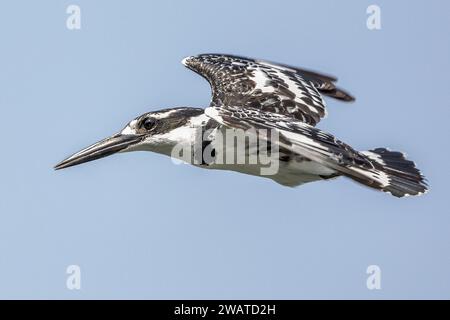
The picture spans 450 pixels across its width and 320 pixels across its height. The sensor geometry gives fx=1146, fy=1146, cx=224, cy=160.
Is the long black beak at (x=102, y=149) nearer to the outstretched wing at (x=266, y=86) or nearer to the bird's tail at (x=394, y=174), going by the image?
the outstretched wing at (x=266, y=86)

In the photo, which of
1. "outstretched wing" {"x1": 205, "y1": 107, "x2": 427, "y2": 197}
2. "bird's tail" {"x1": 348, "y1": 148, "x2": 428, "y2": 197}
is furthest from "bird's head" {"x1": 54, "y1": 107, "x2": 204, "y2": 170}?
"bird's tail" {"x1": 348, "y1": 148, "x2": 428, "y2": 197}

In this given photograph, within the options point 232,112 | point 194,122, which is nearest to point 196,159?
point 194,122

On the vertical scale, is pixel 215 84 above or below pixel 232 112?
above

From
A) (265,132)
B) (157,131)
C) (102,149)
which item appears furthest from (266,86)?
(265,132)

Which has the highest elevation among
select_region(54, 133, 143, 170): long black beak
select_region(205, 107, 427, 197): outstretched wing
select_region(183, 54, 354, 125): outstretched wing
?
select_region(183, 54, 354, 125): outstretched wing

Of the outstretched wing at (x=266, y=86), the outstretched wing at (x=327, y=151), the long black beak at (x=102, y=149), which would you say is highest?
the outstretched wing at (x=266, y=86)

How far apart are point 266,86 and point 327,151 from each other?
4.35m

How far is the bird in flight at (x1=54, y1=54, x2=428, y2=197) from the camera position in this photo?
12336mm

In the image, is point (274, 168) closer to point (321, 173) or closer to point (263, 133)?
point (321, 173)

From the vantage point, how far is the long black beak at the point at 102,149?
14.2m

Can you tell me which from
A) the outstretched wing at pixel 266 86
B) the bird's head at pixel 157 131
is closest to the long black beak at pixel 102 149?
the bird's head at pixel 157 131

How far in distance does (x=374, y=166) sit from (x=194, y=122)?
2.28m

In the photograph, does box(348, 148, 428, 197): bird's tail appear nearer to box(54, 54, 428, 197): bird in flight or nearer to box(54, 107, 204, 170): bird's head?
box(54, 54, 428, 197): bird in flight

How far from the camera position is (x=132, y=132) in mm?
14234
